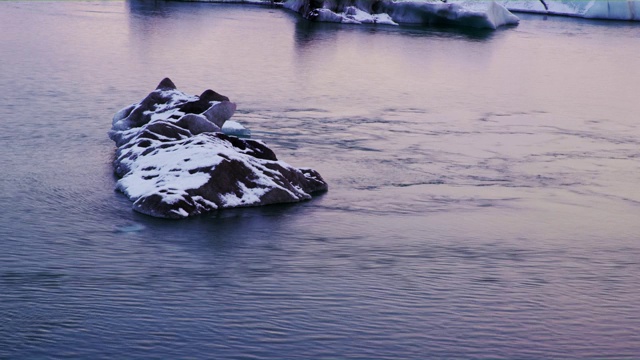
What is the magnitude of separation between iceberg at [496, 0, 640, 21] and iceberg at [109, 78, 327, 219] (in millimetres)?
34061

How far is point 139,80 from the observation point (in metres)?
21.9

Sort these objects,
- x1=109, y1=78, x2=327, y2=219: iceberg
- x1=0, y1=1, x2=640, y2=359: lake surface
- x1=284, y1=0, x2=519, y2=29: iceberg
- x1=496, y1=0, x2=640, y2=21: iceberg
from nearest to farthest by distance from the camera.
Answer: x1=0, y1=1, x2=640, y2=359: lake surface < x1=109, y1=78, x2=327, y2=219: iceberg < x1=284, y1=0, x2=519, y2=29: iceberg < x1=496, y1=0, x2=640, y2=21: iceberg

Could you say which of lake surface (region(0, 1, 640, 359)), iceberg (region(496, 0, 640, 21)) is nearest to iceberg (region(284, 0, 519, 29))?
iceberg (region(496, 0, 640, 21))

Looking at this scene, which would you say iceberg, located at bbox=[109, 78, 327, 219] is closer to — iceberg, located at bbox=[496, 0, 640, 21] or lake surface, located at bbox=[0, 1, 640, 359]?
lake surface, located at bbox=[0, 1, 640, 359]

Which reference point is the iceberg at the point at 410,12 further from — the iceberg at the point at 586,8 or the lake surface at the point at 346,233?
the lake surface at the point at 346,233

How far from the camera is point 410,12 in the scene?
38.9 m

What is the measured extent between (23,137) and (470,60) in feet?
55.7

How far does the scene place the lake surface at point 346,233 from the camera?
8164 mm

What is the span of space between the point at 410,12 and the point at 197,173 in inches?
1131

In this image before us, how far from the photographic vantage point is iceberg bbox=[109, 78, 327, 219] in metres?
11.3

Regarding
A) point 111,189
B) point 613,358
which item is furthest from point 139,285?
point 613,358

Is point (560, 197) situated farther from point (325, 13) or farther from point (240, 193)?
point (325, 13)

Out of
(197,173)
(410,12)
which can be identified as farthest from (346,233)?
(410,12)

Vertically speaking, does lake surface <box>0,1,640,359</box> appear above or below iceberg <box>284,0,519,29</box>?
below
